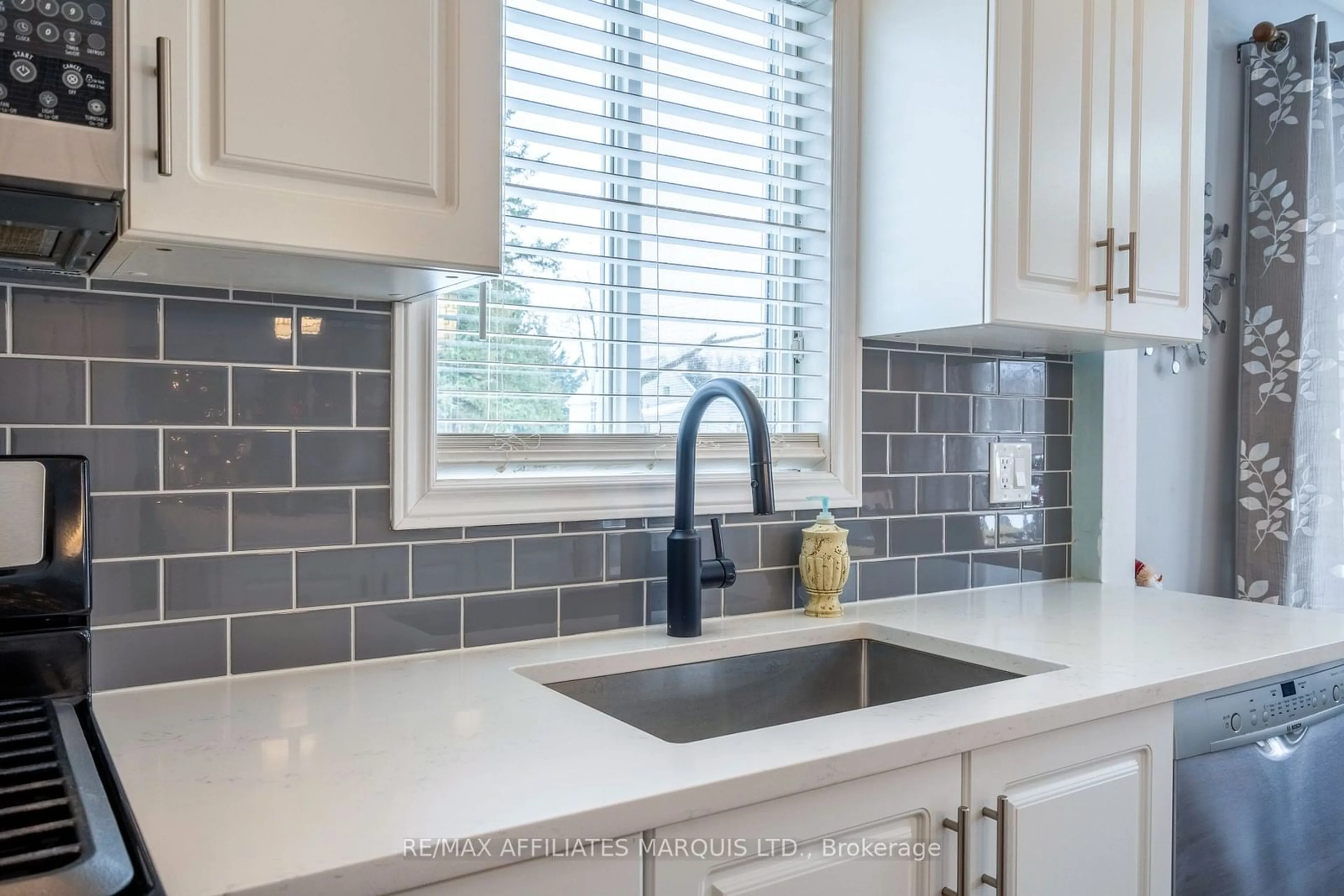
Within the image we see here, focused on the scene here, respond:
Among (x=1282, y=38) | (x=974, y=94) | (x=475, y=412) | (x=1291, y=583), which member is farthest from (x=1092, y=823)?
(x=1282, y=38)

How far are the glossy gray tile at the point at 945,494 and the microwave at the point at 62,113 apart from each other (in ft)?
5.24

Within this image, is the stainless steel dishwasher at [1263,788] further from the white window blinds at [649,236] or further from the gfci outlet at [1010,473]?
the white window blinds at [649,236]

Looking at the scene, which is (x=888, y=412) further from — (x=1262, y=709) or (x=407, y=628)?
(x=407, y=628)

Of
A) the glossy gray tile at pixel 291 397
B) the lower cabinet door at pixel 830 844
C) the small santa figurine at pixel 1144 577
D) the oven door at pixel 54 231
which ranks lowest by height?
the lower cabinet door at pixel 830 844

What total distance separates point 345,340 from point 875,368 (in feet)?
3.56

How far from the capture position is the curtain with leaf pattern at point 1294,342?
271cm

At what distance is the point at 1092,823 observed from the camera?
1339 mm

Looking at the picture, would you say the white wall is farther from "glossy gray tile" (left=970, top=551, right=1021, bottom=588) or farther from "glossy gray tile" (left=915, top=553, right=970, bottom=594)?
"glossy gray tile" (left=915, top=553, right=970, bottom=594)

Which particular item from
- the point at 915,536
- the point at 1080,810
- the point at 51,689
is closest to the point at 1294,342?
the point at 915,536

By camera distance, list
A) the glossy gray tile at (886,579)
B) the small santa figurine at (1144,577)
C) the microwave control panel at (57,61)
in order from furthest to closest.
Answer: the small santa figurine at (1144,577) < the glossy gray tile at (886,579) < the microwave control panel at (57,61)

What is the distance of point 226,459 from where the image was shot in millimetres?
1328

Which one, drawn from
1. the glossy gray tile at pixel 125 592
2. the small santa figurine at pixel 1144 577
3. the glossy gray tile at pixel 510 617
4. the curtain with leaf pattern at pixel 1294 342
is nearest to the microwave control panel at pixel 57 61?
the glossy gray tile at pixel 125 592

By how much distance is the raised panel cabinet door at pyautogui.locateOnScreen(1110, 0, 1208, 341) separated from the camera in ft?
6.21

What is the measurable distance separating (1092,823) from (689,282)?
1.13 meters
